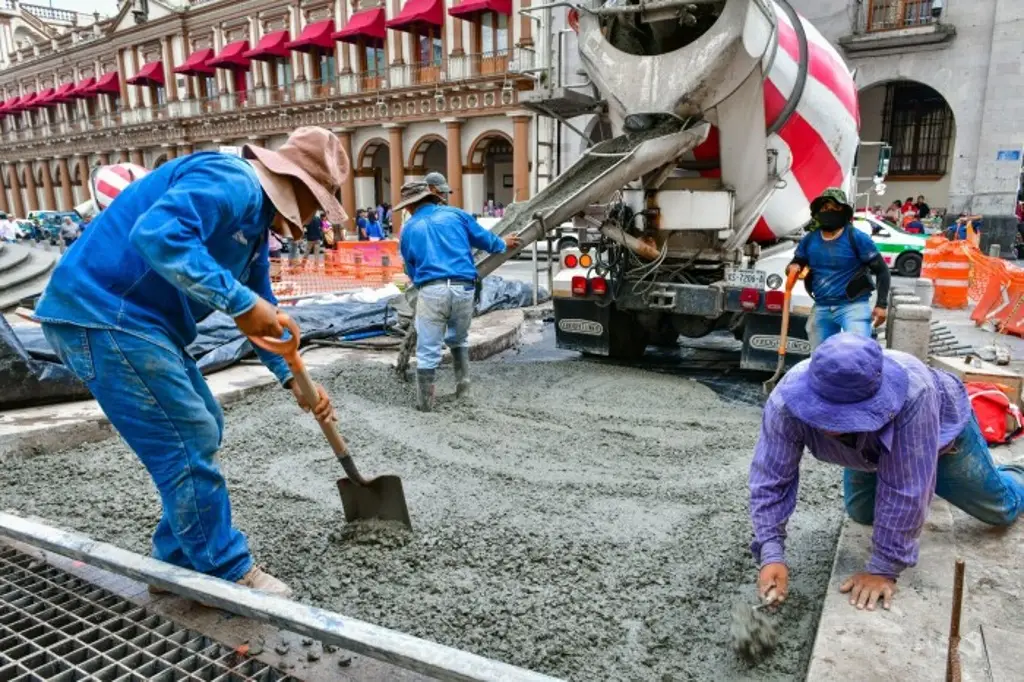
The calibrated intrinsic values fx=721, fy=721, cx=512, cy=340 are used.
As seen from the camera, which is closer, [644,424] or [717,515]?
[717,515]

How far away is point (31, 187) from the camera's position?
46.9m

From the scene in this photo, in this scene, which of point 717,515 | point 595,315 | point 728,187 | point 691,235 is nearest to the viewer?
point 717,515

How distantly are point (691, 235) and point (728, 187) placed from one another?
52cm

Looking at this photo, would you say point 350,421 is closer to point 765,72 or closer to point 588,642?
point 588,642

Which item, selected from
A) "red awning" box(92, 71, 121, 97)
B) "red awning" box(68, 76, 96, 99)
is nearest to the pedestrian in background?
"red awning" box(92, 71, 121, 97)

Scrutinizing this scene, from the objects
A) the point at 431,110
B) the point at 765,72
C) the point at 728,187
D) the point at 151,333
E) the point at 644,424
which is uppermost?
the point at 431,110

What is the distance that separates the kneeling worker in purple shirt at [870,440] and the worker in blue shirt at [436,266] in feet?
9.93

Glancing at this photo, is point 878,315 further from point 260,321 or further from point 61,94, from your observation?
point 61,94

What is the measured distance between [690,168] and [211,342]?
418 cm

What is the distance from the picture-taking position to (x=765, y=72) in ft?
16.3

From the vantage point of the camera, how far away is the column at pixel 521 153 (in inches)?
880

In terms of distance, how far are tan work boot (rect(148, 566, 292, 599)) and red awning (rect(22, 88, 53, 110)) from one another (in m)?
49.1

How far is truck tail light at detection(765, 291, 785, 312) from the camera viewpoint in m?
5.68

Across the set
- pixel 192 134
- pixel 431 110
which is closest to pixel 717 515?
pixel 431 110
